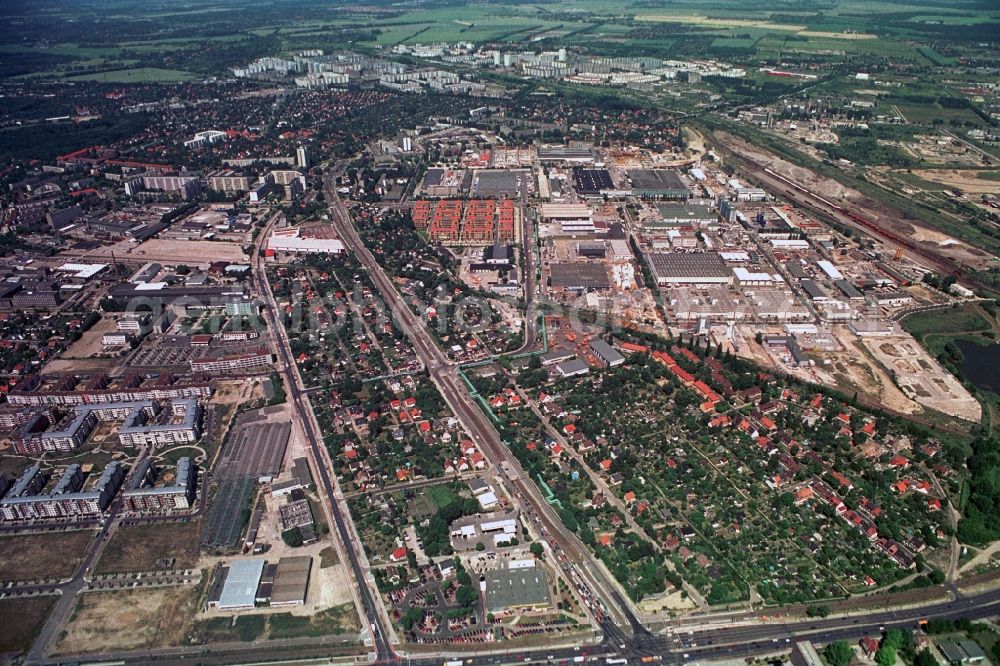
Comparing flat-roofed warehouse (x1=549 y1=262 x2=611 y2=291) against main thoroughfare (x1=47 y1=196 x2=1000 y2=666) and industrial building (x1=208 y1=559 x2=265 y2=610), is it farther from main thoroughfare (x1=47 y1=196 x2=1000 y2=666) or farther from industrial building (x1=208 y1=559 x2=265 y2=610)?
industrial building (x1=208 y1=559 x2=265 y2=610)

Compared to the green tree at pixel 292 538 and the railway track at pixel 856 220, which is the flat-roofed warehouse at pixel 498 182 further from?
the green tree at pixel 292 538

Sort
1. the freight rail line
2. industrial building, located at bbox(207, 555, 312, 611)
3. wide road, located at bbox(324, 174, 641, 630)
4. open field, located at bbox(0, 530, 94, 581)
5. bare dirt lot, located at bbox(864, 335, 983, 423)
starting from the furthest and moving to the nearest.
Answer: the freight rail line < bare dirt lot, located at bbox(864, 335, 983, 423) < open field, located at bbox(0, 530, 94, 581) < wide road, located at bbox(324, 174, 641, 630) < industrial building, located at bbox(207, 555, 312, 611)

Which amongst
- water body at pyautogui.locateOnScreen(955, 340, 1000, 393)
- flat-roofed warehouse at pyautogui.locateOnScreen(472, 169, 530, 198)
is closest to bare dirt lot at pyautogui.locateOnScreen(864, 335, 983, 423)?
water body at pyautogui.locateOnScreen(955, 340, 1000, 393)

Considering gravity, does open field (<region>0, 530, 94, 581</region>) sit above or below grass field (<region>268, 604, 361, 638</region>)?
above

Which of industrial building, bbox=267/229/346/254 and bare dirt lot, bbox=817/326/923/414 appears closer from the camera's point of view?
bare dirt lot, bbox=817/326/923/414

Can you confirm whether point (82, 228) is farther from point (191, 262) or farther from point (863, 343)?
point (863, 343)

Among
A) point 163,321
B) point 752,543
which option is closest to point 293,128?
point 163,321
